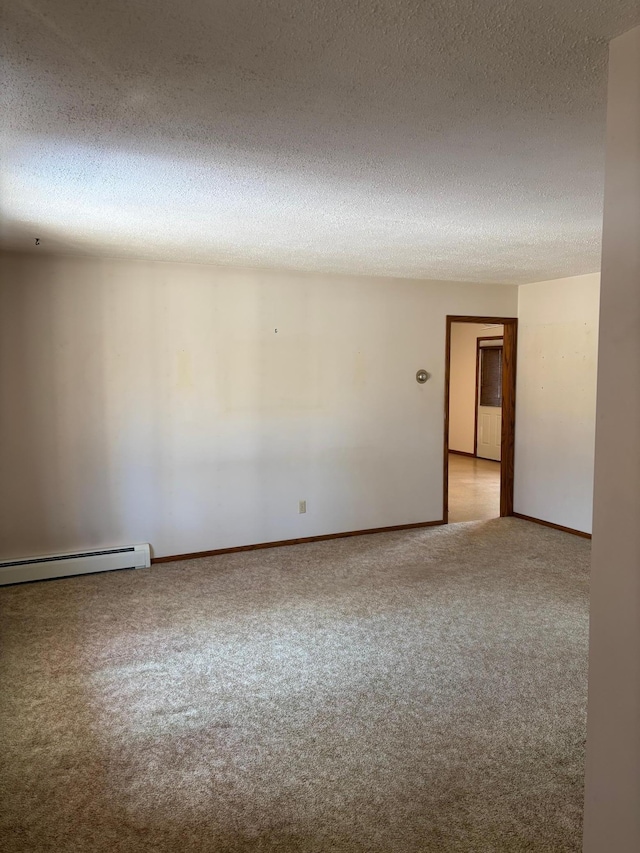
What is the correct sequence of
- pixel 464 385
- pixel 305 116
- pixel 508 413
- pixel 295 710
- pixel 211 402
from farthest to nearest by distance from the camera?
pixel 464 385, pixel 508 413, pixel 211 402, pixel 295 710, pixel 305 116

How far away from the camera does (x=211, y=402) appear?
5.03m

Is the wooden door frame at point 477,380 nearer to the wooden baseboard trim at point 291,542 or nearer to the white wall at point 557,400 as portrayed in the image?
the white wall at point 557,400

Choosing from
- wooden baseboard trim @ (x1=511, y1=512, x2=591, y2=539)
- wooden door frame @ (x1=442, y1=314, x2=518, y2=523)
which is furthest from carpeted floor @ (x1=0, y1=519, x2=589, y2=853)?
wooden door frame @ (x1=442, y1=314, x2=518, y2=523)

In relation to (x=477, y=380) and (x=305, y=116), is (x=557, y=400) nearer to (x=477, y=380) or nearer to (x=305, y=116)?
(x=477, y=380)

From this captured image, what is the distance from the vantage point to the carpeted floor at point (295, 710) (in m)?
2.10

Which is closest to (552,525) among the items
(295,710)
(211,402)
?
(211,402)

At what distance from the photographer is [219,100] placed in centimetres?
182

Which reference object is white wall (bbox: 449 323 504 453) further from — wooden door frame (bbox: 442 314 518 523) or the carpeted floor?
the carpeted floor

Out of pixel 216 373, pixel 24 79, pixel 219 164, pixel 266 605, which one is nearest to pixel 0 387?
pixel 216 373

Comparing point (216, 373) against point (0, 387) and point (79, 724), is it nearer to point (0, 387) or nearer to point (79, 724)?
point (0, 387)

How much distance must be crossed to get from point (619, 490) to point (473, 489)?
6416 millimetres

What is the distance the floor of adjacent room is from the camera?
653cm

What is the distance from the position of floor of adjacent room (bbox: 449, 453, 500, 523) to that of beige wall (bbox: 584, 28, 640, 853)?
15.3 feet

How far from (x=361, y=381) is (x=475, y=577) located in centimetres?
201
